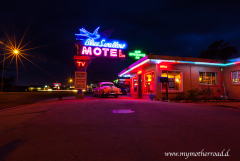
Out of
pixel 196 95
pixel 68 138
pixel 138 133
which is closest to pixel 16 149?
pixel 68 138

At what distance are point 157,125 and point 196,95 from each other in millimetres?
10901

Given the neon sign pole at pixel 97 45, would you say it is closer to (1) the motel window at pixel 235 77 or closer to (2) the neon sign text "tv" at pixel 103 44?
(2) the neon sign text "tv" at pixel 103 44

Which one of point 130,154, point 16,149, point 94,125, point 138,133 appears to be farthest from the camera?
point 94,125

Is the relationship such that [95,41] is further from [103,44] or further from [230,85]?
[230,85]

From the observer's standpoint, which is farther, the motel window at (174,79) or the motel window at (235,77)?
the motel window at (174,79)

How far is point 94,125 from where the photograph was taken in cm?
504

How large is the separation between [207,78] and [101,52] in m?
12.7

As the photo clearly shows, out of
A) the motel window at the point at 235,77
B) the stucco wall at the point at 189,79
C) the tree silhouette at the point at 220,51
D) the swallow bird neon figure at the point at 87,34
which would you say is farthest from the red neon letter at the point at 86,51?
the tree silhouette at the point at 220,51

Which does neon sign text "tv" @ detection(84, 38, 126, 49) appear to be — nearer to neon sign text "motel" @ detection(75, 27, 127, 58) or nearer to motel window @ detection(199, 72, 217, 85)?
neon sign text "motel" @ detection(75, 27, 127, 58)

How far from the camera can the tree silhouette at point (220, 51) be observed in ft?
116

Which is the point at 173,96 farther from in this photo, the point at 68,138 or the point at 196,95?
the point at 68,138

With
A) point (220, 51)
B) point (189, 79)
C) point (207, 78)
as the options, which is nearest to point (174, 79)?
point (189, 79)

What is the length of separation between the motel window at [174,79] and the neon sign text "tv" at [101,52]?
320 inches

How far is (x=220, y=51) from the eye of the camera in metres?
36.3
